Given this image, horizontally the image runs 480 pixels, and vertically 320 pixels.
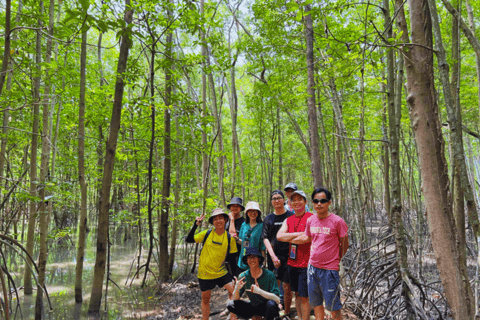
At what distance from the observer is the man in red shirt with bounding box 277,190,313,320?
368cm

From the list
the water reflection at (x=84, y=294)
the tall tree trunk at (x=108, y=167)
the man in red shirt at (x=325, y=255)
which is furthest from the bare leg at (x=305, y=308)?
the water reflection at (x=84, y=294)

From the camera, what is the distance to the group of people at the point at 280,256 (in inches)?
130

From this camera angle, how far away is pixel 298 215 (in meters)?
3.90

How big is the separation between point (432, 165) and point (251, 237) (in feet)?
8.95

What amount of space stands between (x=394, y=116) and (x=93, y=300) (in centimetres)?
581

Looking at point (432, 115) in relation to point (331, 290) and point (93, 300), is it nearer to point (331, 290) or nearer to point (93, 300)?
point (331, 290)

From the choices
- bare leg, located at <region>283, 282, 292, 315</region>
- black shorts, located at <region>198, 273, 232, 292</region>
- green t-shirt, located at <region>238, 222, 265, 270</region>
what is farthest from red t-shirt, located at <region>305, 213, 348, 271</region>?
black shorts, located at <region>198, 273, 232, 292</region>

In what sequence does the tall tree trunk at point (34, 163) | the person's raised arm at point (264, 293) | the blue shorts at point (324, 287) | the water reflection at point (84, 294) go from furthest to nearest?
the water reflection at point (84, 294)
the tall tree trunk at point (34, 163)
the person's raised arm at point (264, 293)
the blue shorts at point (324, 287)

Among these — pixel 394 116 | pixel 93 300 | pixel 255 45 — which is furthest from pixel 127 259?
pixel 394 116

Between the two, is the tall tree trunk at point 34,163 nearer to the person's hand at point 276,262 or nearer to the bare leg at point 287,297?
the person's hand at point 276,262

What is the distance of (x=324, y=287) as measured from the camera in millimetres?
3225

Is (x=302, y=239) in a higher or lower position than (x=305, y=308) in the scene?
higher

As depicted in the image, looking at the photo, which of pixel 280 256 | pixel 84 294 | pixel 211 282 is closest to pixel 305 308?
pixel 280 256

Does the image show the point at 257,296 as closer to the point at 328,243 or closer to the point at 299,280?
the point at 299,280
